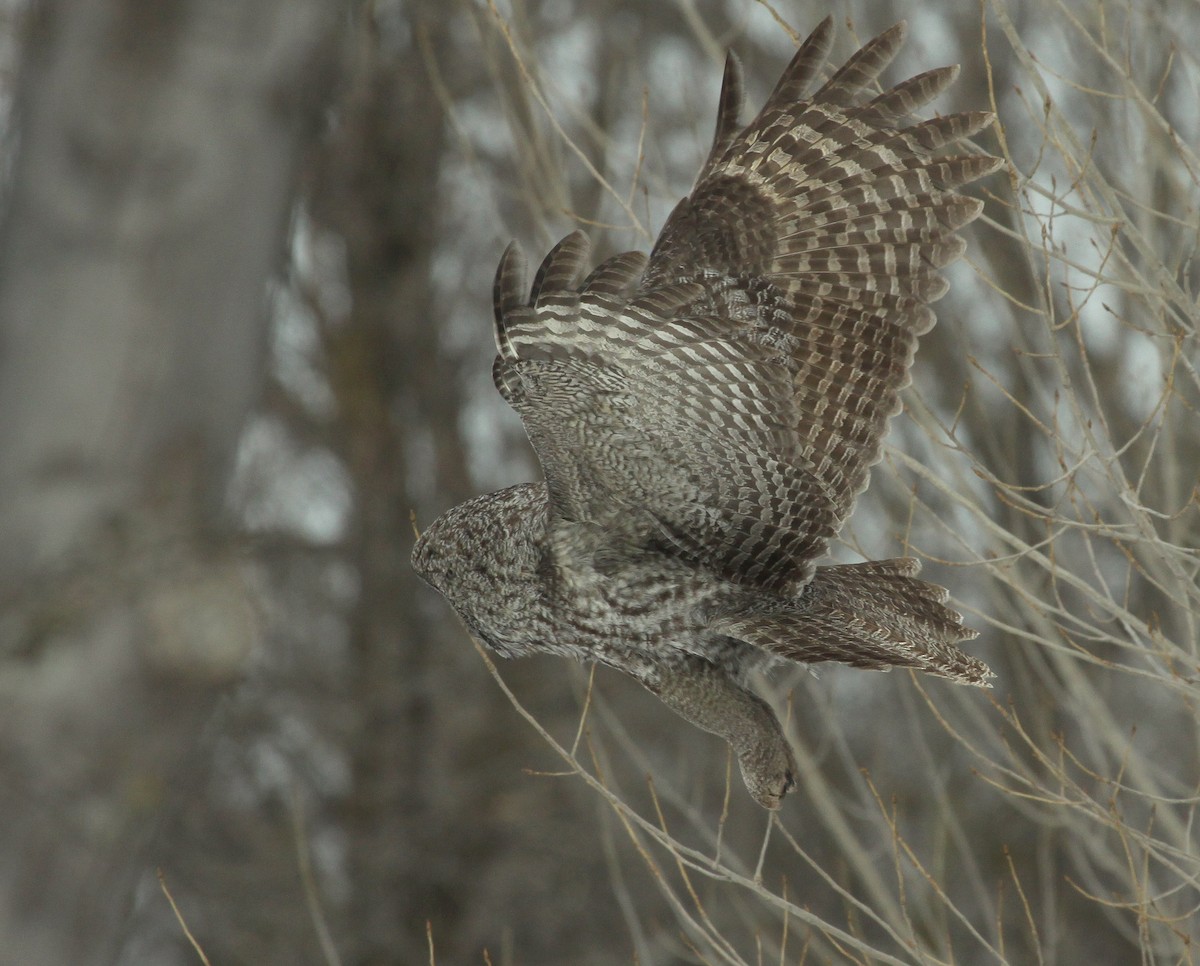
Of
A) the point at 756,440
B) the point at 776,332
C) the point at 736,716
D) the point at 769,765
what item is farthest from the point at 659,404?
the point at 769,765

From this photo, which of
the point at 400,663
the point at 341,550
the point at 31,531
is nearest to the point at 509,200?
the point at 341,550

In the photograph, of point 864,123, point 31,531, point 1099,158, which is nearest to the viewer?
point 31,531

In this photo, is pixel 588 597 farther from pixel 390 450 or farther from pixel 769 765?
pixel 390 450

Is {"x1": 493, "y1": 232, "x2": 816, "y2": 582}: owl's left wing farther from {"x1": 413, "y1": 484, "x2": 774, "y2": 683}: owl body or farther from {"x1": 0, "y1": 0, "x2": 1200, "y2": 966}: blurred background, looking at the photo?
{"x1": 0, "y1": 0, "x2": 1200, "y2": 966}: blurred background

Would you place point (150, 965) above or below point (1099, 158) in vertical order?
below

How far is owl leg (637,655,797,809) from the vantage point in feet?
12.8

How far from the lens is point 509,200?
11.6m

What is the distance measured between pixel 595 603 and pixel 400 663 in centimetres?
920

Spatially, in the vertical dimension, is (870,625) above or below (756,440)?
below

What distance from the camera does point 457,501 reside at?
1254cm

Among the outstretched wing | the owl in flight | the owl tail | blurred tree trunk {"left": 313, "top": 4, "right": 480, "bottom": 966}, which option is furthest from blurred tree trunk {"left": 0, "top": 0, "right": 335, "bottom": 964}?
blurred tree trunk {"left": 313, "top": 4, "right": 480, "bottom": 966}

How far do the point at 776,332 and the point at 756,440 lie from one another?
0.31 metres

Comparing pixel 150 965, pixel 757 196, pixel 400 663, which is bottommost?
pixel 150 965

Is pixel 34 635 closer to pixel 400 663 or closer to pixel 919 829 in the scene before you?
pixel 400 663
